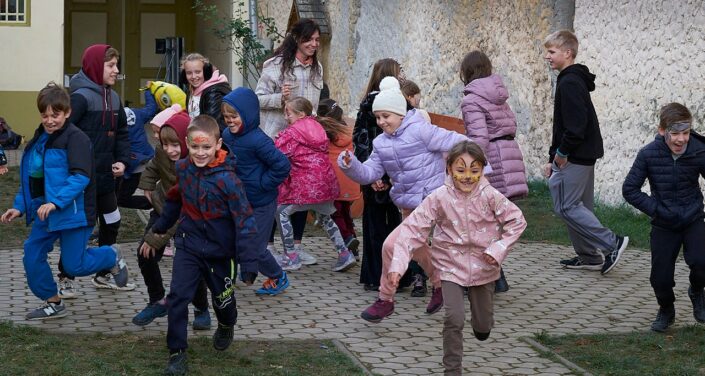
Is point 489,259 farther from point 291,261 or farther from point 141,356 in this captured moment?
point 291,261

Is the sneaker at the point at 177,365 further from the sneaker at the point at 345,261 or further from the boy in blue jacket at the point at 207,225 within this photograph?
the sneaker at the point at 345,261

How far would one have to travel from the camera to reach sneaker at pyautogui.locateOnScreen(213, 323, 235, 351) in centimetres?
689

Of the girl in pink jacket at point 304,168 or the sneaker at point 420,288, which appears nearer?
the sneaker at point 420,288

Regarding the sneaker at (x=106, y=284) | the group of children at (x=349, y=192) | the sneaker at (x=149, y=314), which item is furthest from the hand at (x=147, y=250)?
the sneaker at (x=106, y=284)

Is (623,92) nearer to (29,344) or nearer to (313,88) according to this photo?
(313,88)

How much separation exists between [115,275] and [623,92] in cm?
642

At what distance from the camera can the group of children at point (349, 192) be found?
656cm

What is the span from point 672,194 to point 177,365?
3.12 meters

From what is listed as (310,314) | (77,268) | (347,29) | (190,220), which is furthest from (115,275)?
(347,29)

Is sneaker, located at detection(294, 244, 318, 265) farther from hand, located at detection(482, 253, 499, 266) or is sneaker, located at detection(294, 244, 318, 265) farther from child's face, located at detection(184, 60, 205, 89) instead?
hand, located at detection(482, 253, 499, 266)

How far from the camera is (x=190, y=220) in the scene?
22.3 feet

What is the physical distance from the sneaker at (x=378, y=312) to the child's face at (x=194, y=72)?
9.27 ft

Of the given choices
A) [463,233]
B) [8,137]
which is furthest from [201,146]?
[8,137]

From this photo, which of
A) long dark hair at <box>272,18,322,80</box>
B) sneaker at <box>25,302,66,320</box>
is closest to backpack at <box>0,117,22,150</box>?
long dark hair at <box>272,18,322,80</box>
